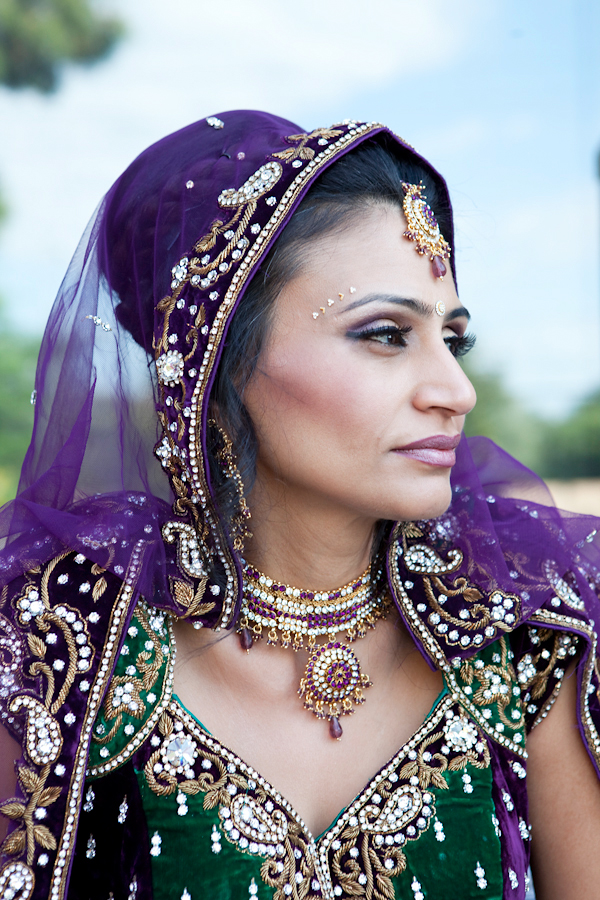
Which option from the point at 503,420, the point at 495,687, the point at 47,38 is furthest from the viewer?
the point at 503,420

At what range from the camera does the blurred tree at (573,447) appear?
4.04m

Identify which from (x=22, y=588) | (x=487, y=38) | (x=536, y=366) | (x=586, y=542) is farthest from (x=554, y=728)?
(x=487, y=38)

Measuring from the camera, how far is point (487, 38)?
134 inches

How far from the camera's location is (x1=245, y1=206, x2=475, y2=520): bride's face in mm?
1203

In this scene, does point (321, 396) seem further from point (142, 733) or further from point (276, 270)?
point (142, 733)

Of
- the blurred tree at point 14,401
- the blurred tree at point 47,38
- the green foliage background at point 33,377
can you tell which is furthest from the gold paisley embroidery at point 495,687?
the blurred tree at point 47,38

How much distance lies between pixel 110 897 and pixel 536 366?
3354mm

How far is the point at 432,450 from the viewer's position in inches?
48.7

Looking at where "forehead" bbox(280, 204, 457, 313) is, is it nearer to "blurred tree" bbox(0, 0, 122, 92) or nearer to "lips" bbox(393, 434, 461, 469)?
"lips" bbox(393, 434, 461, 469)

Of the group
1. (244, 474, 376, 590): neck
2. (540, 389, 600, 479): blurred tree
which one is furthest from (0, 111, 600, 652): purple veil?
(540, 389, 600, 479): blurred tree

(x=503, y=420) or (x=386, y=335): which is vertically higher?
Result: (x=386, y=335)

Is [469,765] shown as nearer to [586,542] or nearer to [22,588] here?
[586,542]

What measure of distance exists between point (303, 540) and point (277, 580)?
95 millimetres

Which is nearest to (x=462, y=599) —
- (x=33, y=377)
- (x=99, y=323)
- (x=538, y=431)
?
(x=99, y=323)
